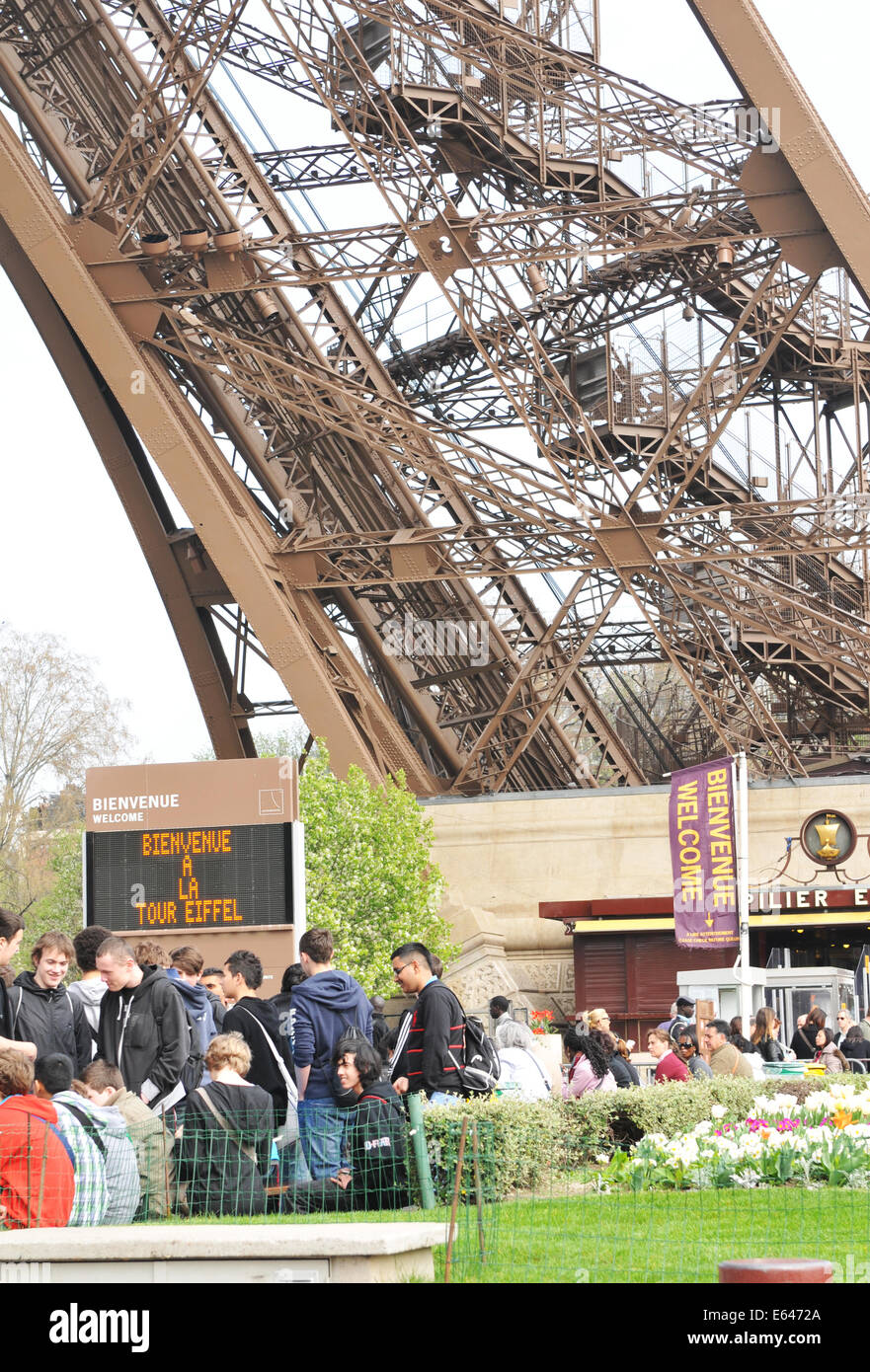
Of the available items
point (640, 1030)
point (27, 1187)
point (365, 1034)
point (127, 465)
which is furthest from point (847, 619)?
point (27, 1187)

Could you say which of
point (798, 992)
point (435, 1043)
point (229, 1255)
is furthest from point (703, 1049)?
point (798, 992)

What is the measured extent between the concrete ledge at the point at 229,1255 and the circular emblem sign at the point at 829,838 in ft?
74.1

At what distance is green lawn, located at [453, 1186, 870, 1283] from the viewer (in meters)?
7.59

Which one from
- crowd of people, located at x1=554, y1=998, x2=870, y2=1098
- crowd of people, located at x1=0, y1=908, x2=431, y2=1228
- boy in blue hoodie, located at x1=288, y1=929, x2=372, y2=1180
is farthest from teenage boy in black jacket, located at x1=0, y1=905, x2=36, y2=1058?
crowd of people, located at x1=554, y1=998, x2=870, y2=1098

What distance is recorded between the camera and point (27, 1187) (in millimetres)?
7445

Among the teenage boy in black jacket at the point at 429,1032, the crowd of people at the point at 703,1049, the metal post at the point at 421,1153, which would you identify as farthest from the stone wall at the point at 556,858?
the metal post at the point at 421,1153

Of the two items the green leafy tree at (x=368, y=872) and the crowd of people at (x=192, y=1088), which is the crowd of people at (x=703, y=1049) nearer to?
the crowd of people at (x=192, y=1088)

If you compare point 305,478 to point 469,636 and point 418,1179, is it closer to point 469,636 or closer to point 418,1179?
point 469,636

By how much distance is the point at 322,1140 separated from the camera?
372 inches

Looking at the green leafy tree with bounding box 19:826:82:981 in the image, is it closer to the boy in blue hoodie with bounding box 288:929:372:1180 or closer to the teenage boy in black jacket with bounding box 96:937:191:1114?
the boy in blue hoodie with bounding box 288:929:372:1180

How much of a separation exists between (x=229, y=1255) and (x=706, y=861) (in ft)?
45.7

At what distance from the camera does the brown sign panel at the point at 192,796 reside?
1678cm

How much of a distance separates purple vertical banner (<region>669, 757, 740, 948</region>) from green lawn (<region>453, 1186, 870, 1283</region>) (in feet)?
29.7
